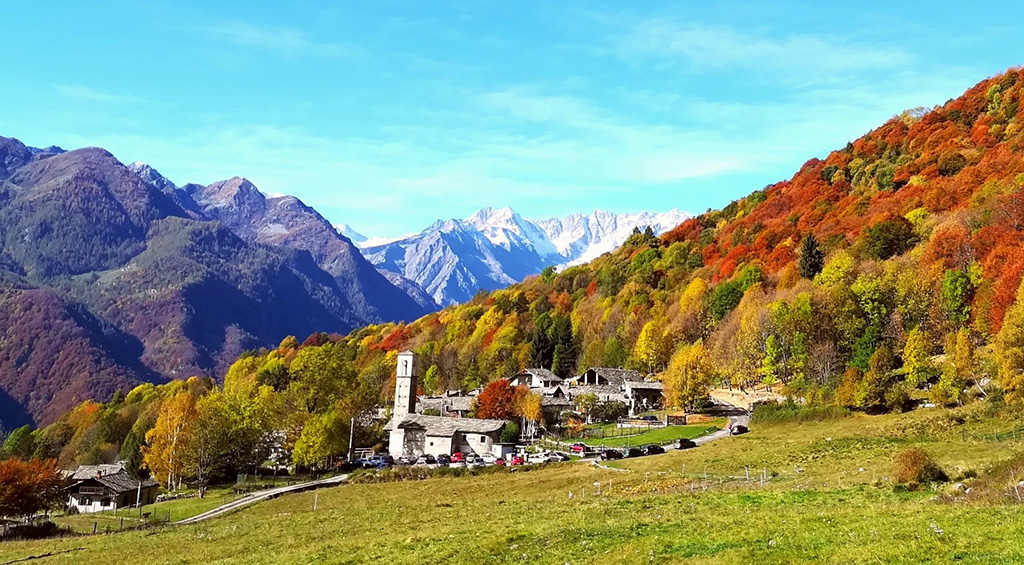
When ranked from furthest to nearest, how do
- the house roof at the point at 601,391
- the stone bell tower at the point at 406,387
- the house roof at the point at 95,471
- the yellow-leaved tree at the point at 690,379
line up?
the house roof at the point at 601,391 < the stone bell tower at the point at 406,387 < the yellow-leaved tree at the point at 690,379 < the house roof at the point at 95,471

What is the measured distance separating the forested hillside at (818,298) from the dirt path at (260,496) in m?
12.4

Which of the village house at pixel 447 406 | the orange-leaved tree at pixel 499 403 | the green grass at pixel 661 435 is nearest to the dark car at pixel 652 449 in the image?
the green grass at pixel 661 435

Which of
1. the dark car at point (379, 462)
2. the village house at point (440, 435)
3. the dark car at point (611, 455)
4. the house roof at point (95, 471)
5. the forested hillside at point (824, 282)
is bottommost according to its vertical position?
the house roof at point (95, 471)

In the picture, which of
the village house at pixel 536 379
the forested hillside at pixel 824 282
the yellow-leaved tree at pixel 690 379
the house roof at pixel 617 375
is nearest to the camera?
the forested hillside at pixel 824 282

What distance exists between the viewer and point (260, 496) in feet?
210

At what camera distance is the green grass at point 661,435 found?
76562 mm

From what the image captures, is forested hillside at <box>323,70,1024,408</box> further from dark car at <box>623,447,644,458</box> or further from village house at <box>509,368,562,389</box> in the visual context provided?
dark car at <box>623,447,644,458</box>

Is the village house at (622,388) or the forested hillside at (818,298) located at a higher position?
the forested hillside at (818,298)

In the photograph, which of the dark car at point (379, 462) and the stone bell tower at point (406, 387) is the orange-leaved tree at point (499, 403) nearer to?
the stone bell tower at point (406, 387)

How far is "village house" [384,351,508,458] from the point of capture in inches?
3472

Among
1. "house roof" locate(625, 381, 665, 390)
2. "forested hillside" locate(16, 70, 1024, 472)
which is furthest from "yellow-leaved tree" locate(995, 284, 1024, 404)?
"house roof" locate(625, 381, 665, 390)

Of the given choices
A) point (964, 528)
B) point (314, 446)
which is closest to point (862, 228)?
point (314, 446)

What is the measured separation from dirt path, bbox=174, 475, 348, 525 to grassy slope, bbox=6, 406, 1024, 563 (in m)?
3.07

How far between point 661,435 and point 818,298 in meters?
30.1
